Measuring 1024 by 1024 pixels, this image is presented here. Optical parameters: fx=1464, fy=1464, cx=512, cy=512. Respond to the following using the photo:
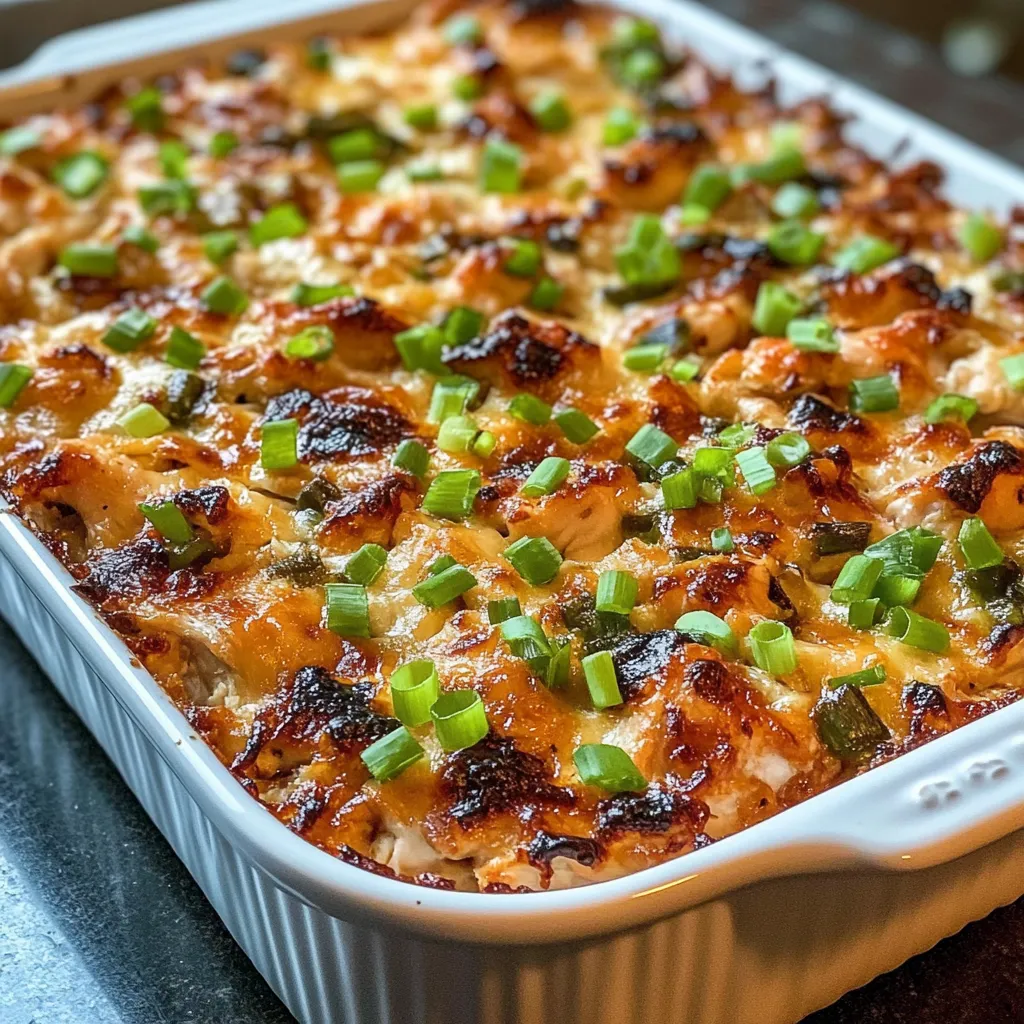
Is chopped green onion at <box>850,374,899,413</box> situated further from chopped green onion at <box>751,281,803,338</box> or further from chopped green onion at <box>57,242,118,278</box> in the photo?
chopped green onion at <box>57,242,118,278</box>

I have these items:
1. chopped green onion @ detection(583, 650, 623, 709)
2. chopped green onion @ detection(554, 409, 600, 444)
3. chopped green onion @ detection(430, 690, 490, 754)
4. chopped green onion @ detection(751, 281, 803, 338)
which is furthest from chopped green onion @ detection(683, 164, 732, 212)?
chopped green onion @ detection(430, 690, 490, 754)

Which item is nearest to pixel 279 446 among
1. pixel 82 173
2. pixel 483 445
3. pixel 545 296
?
pixel 483 445

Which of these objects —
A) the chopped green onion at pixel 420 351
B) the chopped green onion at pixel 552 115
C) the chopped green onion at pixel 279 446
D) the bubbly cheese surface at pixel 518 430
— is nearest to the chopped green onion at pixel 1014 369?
the bubbly cheese surface at pixel 518 430

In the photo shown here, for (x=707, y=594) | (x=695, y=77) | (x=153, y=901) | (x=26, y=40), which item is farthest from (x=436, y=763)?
(x=26, y=40)

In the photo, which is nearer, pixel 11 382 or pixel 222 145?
pixel 11 382

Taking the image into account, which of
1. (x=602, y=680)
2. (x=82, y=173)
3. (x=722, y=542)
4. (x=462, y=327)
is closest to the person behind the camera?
(x=602, y=680)

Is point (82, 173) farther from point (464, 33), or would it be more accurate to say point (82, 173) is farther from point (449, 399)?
point (449, 399)
